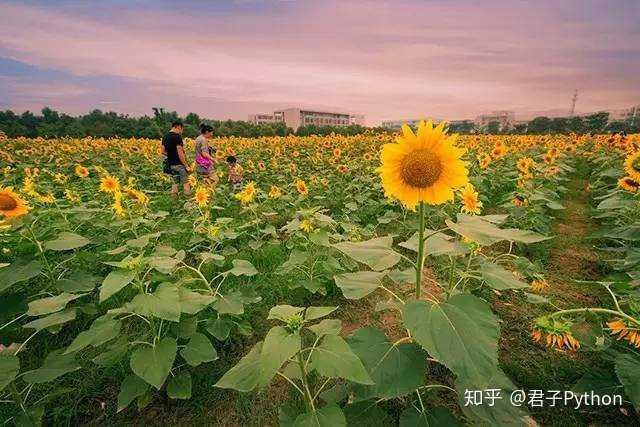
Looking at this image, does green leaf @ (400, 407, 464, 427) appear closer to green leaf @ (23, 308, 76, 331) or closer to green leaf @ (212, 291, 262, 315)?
green leaf @ (212, 291, 262, 315)

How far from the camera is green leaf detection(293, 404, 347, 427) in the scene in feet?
5.23

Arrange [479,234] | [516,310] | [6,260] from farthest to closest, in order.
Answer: [6,260] < [516,310] < [479,234]

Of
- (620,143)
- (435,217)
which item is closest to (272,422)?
(435,217)

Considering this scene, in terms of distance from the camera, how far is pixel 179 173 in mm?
9195

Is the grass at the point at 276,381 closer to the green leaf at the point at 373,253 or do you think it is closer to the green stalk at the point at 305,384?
the green stalk at the point at 305,384

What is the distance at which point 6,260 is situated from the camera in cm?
453

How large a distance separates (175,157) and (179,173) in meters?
0.48

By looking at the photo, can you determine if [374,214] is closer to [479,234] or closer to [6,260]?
[479,234]

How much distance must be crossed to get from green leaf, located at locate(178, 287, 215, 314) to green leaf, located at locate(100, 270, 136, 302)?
1.20 ft

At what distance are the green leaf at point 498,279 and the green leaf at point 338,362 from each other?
82 cm

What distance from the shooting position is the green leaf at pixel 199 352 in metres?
2.24

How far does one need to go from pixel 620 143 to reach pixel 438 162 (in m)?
10.6

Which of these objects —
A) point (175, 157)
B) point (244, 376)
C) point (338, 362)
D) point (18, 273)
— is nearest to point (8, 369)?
point (18, 273)

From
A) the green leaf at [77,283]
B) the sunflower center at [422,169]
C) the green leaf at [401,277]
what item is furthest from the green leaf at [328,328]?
the green leaf at [77,283]
